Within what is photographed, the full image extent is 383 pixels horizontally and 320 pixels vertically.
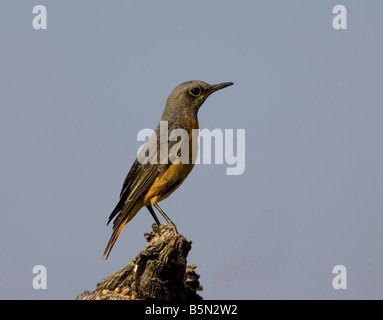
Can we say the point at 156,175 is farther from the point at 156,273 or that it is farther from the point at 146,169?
the point at 156,273

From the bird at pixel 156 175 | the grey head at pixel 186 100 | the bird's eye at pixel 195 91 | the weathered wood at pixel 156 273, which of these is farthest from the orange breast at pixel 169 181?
the bird's eye at pixel 195 91

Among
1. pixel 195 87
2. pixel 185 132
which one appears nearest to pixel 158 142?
pixel 185 132

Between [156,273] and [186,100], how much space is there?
3.60 meters

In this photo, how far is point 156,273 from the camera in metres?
9.12

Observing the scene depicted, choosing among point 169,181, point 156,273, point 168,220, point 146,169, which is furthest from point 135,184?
point 156,273

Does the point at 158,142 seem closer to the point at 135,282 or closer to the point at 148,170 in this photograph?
the point at 148,170

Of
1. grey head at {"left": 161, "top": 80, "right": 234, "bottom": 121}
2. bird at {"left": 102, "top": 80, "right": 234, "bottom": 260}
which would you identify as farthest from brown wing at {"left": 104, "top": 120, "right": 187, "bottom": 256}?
grey head at {"left": 161, "top": 80, "right": 234, "bottom": 121}

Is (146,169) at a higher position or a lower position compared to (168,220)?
higher

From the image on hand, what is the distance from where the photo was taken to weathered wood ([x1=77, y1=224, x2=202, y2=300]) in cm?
909

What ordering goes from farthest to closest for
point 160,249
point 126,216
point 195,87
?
1. point 195,87
2. point 126,216
3. point 160,249

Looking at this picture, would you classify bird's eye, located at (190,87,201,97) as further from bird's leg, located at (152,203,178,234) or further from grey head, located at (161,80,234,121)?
bird's leg, located at (152,203,178,234)
